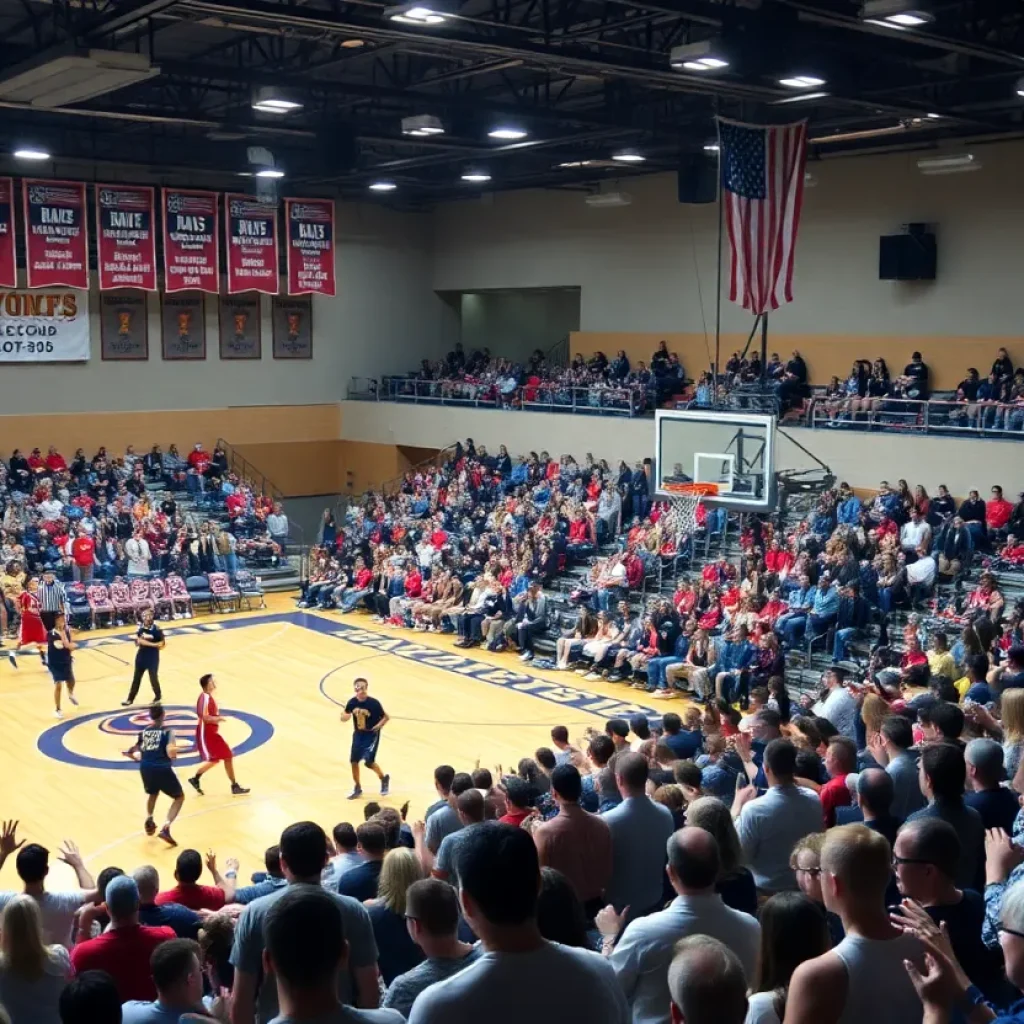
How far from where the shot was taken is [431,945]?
13.5 ft

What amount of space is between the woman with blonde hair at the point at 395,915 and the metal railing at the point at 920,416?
18.0 m

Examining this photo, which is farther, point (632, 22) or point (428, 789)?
point (632, 22)

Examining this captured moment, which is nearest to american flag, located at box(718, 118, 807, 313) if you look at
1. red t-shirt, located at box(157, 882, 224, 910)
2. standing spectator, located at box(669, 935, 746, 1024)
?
red t-shirt, located at box(157, 882, 224, 910)

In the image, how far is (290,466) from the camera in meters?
34.7

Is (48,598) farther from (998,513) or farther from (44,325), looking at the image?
(998,513)

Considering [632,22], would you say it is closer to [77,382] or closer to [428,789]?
[428,789]

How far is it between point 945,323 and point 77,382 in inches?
770

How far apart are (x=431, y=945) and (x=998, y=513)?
1841cm

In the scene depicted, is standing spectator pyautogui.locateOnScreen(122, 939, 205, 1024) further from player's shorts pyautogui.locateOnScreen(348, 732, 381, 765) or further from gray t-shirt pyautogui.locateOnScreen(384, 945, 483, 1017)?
player's shorts pyautogui.locateOnScreen(348, 732, 381, 765)

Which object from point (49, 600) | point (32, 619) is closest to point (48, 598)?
point (49, 600)

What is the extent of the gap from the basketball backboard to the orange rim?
0.03m

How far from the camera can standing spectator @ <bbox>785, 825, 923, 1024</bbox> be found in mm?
3504

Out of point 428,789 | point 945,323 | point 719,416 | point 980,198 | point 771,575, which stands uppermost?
point 980,198

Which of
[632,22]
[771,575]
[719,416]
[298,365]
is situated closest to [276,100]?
[632,22]
